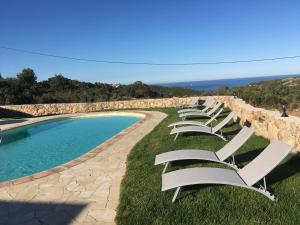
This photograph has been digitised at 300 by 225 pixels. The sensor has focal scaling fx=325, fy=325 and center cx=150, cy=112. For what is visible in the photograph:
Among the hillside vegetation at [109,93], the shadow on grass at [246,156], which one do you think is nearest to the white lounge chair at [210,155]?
the shadow on grass at [246,156]

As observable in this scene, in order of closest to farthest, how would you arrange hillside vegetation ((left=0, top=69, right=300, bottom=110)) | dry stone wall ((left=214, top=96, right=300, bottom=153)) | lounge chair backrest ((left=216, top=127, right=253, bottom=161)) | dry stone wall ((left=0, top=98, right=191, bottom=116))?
lounge chair backrest ((left=216, top=127, right=253, bottom=161)) < dry stone wall ((left=214, top=96, right=300, bottom=153)) < hillside vegetation ((left=0, top=69, right=300, bottom=110)) < dry stone wall ((left=0, top=98, right=191, bottom=116))

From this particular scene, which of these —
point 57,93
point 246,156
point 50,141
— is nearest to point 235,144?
point 246,156

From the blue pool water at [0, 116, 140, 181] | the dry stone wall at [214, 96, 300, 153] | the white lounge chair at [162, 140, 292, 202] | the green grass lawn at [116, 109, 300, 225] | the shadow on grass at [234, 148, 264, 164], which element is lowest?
the blue pool water at [0, 116, 140, 181]

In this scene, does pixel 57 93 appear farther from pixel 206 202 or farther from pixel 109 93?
pixel 206 202

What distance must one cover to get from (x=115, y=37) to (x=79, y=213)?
29842 mm

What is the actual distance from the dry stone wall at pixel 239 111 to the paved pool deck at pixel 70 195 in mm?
3503

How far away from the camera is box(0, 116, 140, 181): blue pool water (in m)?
9.14

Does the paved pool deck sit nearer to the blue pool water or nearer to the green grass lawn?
the green grass lawn

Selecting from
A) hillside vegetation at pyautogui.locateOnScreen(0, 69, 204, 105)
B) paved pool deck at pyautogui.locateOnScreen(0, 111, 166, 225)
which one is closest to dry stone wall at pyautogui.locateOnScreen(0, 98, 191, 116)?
hillside vegetation at pyautogui.locateOnScreen(0, 69, 204, 105)

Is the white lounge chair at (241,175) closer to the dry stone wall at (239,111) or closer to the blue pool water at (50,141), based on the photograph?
the dry stone wall at (239,111)

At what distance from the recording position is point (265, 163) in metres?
4.79

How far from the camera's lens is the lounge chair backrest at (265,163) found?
14.9 feet

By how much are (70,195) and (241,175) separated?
278 centimetres

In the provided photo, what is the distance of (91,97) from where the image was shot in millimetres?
23672
